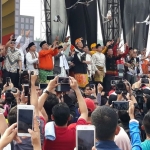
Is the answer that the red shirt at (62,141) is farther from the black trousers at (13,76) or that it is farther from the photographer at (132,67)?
the photographer at (132,67)

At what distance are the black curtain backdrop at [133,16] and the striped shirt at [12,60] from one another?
23.2 ft

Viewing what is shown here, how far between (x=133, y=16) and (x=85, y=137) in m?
14.1

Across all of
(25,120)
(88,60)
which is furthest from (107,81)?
(25,120)

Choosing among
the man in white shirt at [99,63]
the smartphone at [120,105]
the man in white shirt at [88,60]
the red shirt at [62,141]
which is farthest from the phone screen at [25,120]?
the man in white shirt at [99,63]

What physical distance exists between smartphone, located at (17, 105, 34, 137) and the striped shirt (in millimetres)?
6997

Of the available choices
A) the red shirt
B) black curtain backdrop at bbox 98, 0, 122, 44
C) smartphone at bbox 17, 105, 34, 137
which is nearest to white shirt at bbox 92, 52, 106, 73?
black curtain backdrop at bbox 98, 0, 122, 44

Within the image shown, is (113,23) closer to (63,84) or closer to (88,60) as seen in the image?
(88,60)

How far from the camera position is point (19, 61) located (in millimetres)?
9578

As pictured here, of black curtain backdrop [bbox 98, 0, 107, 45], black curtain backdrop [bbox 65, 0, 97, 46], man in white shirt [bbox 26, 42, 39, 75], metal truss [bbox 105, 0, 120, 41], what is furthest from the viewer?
metal truss [bbox 105, 0, 120, 41]

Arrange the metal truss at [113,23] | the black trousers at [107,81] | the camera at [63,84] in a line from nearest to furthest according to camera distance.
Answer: the camera at [63,84] → the black trousers at [107,81] → the metal truss at [113,23]

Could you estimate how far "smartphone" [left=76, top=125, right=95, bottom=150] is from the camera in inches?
96.7

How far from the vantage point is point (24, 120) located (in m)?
2.54

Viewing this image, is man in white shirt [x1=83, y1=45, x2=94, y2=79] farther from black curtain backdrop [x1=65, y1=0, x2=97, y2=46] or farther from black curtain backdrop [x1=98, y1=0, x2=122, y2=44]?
black curtain backdrop [x1=98, y1=0, x2=122, y2=44]

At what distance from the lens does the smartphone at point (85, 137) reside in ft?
8.06
